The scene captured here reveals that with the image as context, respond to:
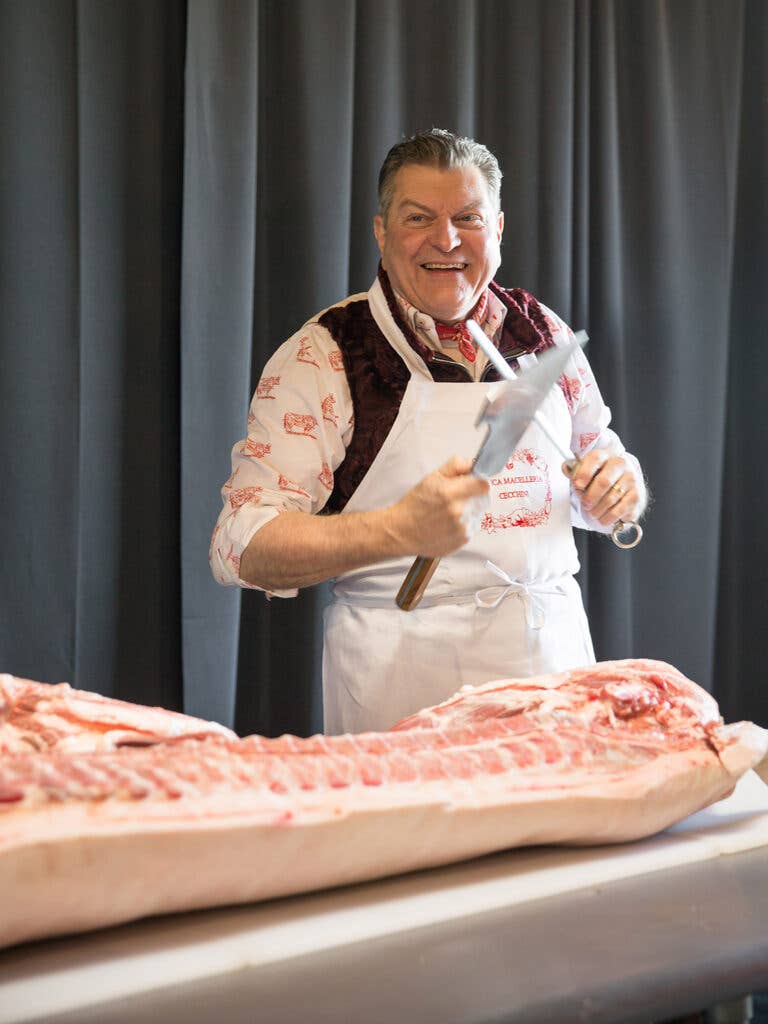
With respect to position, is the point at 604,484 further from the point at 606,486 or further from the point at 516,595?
the point at 516,595

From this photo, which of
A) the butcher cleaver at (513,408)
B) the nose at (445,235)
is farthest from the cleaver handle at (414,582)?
the nose at (445,235)

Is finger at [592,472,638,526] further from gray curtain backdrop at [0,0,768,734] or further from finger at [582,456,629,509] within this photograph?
gray curtain backdrop at [0,0,768,734]

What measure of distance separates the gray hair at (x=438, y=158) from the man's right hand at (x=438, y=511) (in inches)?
24.5

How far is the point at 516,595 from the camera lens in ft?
5.93

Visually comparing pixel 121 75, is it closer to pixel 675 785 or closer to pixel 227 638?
pixel 227 638

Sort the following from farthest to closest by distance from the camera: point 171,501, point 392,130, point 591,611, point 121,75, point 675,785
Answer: point 591,611
point 392,130
point 171,501
point 121,75
point 675,785

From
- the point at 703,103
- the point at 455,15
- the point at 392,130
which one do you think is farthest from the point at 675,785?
the point at 703,103

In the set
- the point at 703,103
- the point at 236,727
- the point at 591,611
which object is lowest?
the point at 236,727

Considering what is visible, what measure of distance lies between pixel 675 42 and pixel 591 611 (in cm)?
152

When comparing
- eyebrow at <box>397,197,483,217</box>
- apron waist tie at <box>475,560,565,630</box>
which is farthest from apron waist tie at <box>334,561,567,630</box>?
eyebrow at <box>397,197,483,217</box>

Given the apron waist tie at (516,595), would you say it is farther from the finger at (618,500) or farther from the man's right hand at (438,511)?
the man's right hand at (438,511)

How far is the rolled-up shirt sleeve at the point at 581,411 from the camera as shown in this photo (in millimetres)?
1954

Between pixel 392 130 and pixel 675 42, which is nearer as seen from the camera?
pixel 392 130

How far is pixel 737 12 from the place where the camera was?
3.04 m
